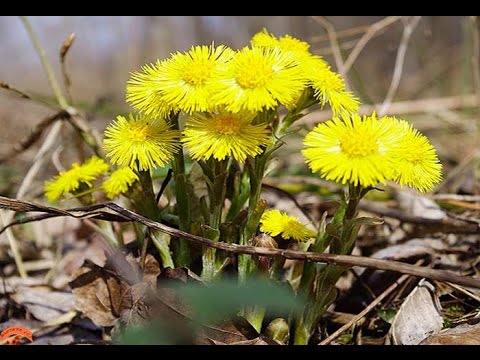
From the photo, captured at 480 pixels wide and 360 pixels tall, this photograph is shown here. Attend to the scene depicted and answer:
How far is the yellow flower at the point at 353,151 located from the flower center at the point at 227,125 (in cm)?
16

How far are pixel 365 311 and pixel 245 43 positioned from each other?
20.2 feet

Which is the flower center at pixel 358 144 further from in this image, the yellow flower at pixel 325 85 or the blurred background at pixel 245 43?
the blurred background at pixel 245 43

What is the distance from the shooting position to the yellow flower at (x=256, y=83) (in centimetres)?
115

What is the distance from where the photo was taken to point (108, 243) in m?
1.71

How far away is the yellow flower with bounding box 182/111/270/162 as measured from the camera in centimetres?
118

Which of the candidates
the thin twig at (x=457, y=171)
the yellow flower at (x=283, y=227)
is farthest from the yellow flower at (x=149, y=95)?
the thin twig at (x=457, y=171)

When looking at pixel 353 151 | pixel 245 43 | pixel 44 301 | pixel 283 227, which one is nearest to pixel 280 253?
pixel 283 227

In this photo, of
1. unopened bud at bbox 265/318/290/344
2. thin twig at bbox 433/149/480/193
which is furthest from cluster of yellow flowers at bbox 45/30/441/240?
thin twig at bbox 433/149/480/193

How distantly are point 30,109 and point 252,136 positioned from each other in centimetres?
616

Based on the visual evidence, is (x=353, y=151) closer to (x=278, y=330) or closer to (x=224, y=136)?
(x=224, y=136)

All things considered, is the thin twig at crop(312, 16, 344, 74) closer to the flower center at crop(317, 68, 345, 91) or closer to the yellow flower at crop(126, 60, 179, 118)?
the flower center at crop(317, 68, 345, 91)

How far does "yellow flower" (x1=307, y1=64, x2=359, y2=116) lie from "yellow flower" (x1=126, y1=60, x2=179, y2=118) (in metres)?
0.32
